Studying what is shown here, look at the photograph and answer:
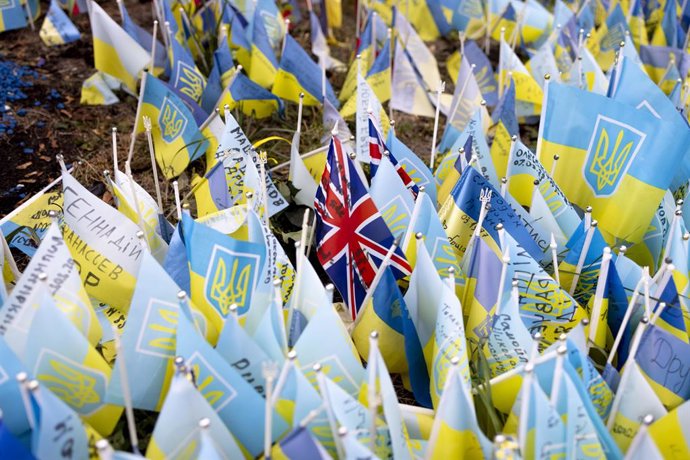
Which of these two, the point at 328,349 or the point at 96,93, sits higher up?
the point at 96,93

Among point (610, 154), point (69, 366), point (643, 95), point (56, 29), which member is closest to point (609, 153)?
point (610, 154)

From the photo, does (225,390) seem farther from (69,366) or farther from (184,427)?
(69,366)

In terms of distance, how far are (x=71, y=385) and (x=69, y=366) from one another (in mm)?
65

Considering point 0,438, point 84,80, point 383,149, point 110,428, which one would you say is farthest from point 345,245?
point 84,80

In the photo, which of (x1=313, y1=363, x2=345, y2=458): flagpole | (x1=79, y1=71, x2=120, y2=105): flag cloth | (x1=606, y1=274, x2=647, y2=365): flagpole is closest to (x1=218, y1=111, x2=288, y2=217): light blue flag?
(x1=313, y1=363, x2=345, y2=458): flagpole

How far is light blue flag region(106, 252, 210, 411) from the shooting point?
2.07 m

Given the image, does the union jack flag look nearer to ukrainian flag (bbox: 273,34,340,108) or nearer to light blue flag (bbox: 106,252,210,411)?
ukrainian flag (bbox: 273,34,340,108)

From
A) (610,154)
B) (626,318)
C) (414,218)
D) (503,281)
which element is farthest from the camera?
(610,154)

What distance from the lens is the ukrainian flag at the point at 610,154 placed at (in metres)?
2.73

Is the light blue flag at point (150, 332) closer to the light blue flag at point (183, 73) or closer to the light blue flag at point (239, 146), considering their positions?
the light blue flag at point (239, 146)

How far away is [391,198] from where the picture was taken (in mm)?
2668

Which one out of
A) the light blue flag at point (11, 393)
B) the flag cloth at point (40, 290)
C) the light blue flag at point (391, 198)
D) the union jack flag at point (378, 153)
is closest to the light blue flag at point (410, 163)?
the union jack flag at point (378, 153)

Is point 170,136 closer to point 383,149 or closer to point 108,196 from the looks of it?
point 108,196

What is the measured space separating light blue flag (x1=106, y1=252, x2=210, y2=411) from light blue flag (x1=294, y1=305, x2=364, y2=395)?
363 millimetres
